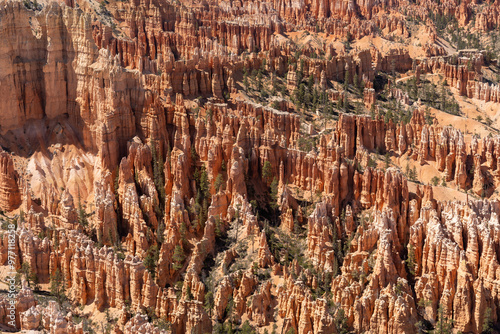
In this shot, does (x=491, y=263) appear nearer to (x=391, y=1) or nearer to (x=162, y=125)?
(x=162, y=125)

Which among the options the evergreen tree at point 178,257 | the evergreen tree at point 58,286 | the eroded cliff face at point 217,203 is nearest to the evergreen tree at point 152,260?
the eroded cliff face at point 217,203

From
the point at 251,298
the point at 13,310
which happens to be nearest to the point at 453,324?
the point at 251,298

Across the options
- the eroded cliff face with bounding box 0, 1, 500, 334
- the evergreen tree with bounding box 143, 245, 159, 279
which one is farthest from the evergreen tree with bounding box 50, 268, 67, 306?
the evergreen tree with bounding box 143, 245, 159, 279

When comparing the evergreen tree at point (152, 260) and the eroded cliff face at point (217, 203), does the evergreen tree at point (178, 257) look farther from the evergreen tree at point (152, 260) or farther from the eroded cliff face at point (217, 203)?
the evergreen tree at point (152, 260)

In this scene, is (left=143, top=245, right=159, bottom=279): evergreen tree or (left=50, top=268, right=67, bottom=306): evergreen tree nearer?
(left=50, top=268, right=67, bottom=306): evergreen tree

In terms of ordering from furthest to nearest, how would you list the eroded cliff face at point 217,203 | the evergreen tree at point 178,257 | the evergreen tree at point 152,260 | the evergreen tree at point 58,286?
the evergreen tree at point 178,257 < the evergreen tree at point 152,260 < the evergreen tree at point 58,286 < the eroded cliff face at point 217,203

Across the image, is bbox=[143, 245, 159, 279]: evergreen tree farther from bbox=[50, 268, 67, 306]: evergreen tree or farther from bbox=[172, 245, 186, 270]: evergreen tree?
bbox=[50, 268, 67, 306]: evergreen tree

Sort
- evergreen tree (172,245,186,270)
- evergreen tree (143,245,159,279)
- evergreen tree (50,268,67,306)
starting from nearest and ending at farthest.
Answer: evergreen tree (50,268,67,306) < evergreen tree (143,245,159,279) < evergreen tree (172,245,186,270)

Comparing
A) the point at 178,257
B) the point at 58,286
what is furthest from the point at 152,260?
the point at 58,286
